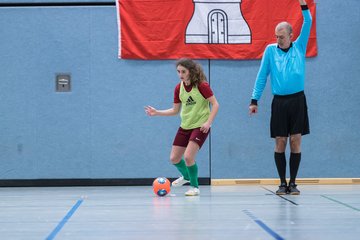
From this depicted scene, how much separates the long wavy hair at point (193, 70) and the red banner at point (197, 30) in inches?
73.6

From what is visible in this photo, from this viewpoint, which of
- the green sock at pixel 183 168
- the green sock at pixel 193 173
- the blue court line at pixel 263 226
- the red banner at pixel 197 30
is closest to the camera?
the blue court line at pixel 263 226

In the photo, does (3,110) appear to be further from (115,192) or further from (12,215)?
(12,215)

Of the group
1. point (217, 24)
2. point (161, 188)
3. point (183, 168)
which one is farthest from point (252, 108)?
point (217, 24)

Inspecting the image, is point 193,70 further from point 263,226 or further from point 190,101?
point 263,226

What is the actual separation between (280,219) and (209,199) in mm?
1855

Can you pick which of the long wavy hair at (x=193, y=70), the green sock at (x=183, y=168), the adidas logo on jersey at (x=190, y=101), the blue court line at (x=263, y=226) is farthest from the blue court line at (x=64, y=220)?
the long wavy hair at (x=193, y=70)

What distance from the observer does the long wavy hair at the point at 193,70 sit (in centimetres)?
711

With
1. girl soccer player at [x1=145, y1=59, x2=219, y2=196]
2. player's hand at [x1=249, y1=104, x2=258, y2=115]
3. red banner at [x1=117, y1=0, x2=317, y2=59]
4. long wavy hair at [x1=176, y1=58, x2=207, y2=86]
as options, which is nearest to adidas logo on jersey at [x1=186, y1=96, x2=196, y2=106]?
girl soccer player at [x1=145, y1=59, x2=219, y2=196]

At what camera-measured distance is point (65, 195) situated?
7.50m

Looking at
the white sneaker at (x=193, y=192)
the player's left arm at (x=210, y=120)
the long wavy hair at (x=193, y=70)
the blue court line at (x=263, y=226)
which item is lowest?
the white sneaker at (x=193, y=192)

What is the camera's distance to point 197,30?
9.08m

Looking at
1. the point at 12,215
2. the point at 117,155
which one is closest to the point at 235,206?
the point at 12,215

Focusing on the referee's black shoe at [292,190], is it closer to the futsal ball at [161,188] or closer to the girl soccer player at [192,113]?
the girl soccer player at [192,113]

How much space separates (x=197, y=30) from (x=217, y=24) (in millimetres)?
289
